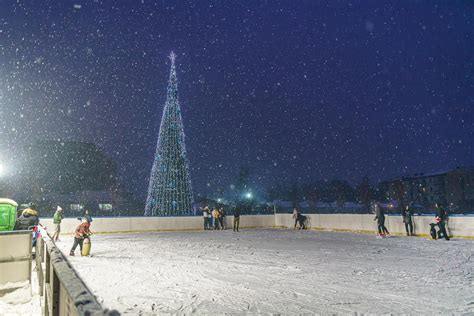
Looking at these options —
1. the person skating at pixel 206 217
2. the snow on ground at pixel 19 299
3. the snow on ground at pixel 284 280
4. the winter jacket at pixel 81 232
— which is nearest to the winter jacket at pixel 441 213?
the snow on ground at pixel 284 280

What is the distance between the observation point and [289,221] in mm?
26984

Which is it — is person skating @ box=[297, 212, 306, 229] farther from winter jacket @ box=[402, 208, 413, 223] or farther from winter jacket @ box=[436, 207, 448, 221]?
winter jacket @ box=[436, 207, 448, 221]

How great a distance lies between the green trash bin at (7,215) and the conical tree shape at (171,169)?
1482 centimetres

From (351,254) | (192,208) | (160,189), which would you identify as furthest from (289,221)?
(351,254)

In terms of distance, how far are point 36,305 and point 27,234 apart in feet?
6.04

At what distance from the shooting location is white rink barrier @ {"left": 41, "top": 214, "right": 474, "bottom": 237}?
16.8 m

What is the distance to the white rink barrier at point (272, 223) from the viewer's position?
16.8 meters

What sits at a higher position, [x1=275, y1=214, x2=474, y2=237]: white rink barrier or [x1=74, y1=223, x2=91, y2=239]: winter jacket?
[x1=74, y1=223, x2=91, y2=239]: winter jacket

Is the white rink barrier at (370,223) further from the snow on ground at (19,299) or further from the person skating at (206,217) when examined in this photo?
the snow on ground at (19,299)

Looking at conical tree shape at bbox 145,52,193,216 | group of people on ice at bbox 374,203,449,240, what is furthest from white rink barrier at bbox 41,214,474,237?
conical tree shape at bbox 145,52,193,216

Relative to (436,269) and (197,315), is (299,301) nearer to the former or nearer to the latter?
(197,315)

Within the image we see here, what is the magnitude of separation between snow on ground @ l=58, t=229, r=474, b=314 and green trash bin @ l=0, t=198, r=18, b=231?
220 cm

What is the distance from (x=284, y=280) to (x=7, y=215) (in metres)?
8.98

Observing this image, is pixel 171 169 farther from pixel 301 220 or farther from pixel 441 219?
pixel 441 219
